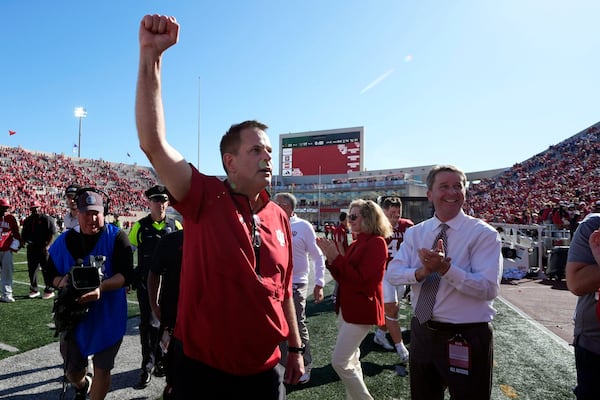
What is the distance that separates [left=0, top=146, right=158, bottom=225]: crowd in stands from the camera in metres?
37.3

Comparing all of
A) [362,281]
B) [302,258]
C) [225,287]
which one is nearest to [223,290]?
[225,287]

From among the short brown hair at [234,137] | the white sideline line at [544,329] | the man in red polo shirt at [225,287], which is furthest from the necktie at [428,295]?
the white sideline line at [544,329]

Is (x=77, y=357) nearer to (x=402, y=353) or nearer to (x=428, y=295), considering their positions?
(x=428, y=295)

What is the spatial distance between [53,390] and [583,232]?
4896 mm

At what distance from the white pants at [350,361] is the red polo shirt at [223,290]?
59.3 inches

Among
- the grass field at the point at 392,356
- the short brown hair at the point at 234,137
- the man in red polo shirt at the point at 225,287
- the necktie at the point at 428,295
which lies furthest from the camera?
the grass field at the point at 392,356

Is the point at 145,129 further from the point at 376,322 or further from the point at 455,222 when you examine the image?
the point at 376,322

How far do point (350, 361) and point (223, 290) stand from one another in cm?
196

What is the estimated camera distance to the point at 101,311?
2949mm

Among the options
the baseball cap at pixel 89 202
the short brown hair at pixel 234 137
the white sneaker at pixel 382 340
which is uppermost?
the short brown hair at pixel 234 137

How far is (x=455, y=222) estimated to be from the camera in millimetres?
2600

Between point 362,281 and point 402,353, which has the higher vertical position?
point 362,281

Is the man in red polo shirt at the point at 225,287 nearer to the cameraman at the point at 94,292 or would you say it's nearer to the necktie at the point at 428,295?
the necktie at the point at 428,295

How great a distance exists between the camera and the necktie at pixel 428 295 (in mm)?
2479
